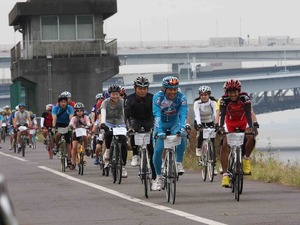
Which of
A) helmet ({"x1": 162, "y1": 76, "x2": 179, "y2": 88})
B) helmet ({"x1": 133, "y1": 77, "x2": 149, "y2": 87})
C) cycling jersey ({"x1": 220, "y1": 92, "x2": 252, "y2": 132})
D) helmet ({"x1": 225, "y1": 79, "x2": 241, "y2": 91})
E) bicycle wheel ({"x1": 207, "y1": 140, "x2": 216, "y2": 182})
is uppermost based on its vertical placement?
helmet ({"x1": 133, "y1": 77, "x2": 149, "y2": 87})

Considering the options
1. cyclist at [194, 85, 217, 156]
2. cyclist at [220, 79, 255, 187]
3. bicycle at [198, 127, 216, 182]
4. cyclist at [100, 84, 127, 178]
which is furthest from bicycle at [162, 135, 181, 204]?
cyclist at [194, 85, 217, 156]

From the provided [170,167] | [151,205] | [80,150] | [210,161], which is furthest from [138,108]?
[80,150]

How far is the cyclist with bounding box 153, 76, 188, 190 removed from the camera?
12.3m

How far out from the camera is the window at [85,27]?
67938 millimetres

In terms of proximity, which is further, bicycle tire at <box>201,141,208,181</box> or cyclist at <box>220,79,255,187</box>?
bicycle tire at <box>201,141,208,181</box>

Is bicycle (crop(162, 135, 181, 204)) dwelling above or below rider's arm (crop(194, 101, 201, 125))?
below

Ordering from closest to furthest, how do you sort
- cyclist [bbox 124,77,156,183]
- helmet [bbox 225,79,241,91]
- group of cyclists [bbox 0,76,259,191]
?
group of cyclists [bbox 0,76,259,191] < helmet [bbox 225,79,241,91] < cyclist [bbox 124,77,156,183]

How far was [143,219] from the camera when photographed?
973cm

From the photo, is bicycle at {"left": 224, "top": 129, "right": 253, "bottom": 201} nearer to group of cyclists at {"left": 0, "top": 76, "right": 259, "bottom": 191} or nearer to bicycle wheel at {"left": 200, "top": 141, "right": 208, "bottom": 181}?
group of cyclists at {"left": 0, "top": 76, "right": 259, "bottom": 191}

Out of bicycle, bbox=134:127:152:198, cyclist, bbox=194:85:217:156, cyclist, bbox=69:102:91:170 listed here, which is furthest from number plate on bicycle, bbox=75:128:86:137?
bicycle, bbox=134:127:152:198

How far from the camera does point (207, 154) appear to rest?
17.9 m

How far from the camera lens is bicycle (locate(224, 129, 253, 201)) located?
12.3 metres

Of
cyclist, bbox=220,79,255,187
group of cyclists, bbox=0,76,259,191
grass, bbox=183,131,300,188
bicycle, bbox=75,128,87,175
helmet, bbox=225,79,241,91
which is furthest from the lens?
bicycle, bbox=75,128,87,175

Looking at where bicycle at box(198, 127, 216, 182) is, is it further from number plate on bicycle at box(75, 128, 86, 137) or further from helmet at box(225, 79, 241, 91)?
helmet at box(225, 79, 241, 91)
